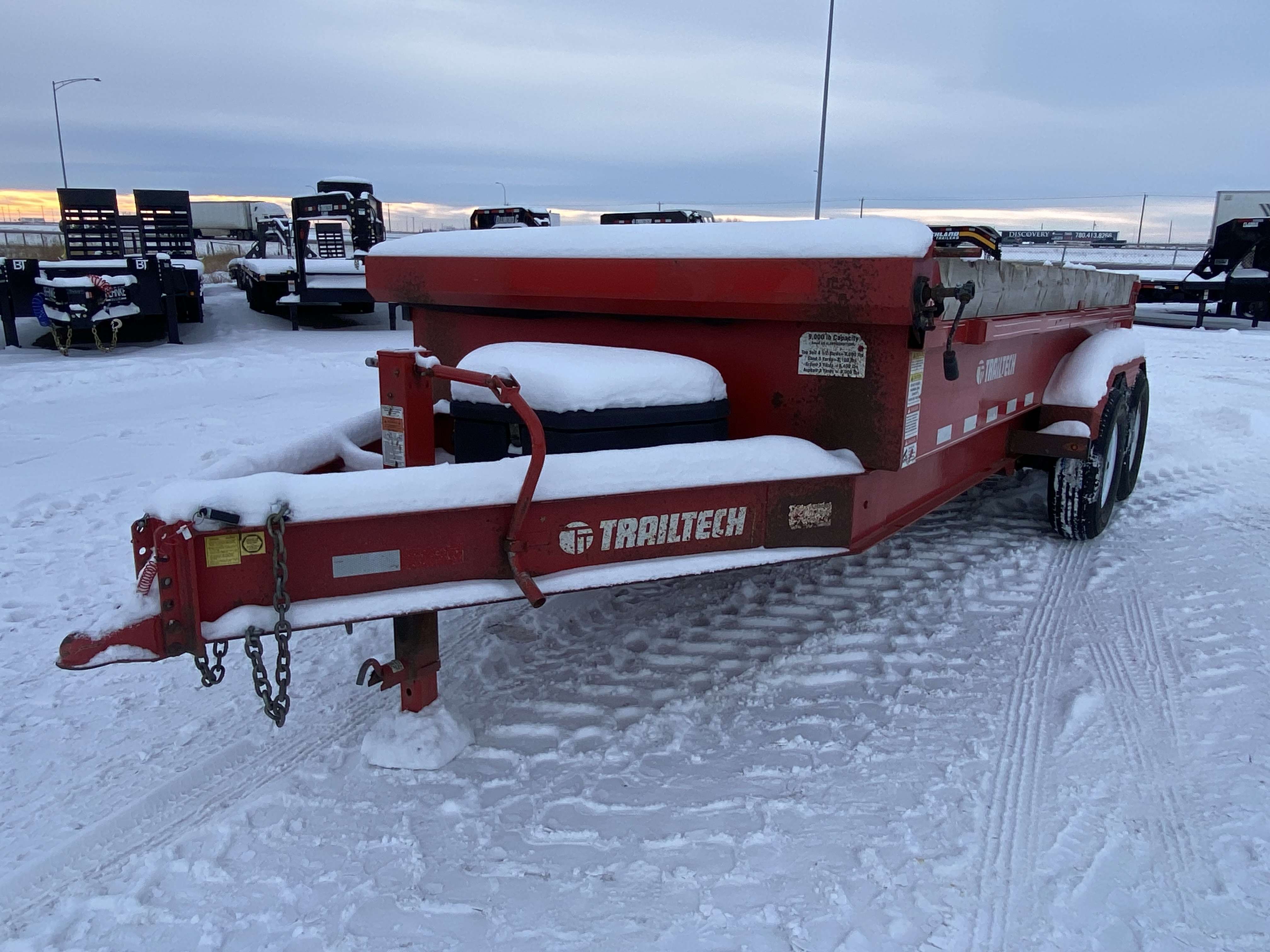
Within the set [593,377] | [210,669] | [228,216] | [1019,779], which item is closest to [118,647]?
[210,669]

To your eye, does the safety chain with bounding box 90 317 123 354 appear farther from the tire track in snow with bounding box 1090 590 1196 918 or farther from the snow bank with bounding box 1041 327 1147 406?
A: the tire track in snow with bounding box 1090 590 1196 918

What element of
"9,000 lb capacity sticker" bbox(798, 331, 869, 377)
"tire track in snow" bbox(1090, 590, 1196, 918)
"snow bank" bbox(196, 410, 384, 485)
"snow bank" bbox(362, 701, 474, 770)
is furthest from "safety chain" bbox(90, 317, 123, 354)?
"tire track in snow" bbox(1090, 590, 1196, 918)

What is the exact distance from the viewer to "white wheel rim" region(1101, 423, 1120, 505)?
473 centimetres

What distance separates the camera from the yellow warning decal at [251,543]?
2094mm

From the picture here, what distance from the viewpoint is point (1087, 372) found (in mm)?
4480

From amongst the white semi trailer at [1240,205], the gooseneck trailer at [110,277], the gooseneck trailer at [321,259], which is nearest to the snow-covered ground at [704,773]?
the gooseneck trailer at [110,277]

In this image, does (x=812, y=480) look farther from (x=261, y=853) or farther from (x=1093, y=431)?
(x=1093, y=431)

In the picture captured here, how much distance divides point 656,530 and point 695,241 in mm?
994

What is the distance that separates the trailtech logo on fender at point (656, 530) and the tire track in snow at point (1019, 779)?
1.04 m

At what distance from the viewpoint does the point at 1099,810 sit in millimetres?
2496

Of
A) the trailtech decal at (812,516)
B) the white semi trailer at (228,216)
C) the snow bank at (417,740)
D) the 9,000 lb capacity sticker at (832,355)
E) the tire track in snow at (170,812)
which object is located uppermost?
the white semi trailer at (228,216)

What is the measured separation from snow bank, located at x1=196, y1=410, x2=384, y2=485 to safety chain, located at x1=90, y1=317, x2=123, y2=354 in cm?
872

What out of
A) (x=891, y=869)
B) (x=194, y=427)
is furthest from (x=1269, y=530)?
(x=194, y=427)

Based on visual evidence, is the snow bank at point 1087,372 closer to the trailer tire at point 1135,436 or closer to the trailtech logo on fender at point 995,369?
the trailer tire at point 1135,436
